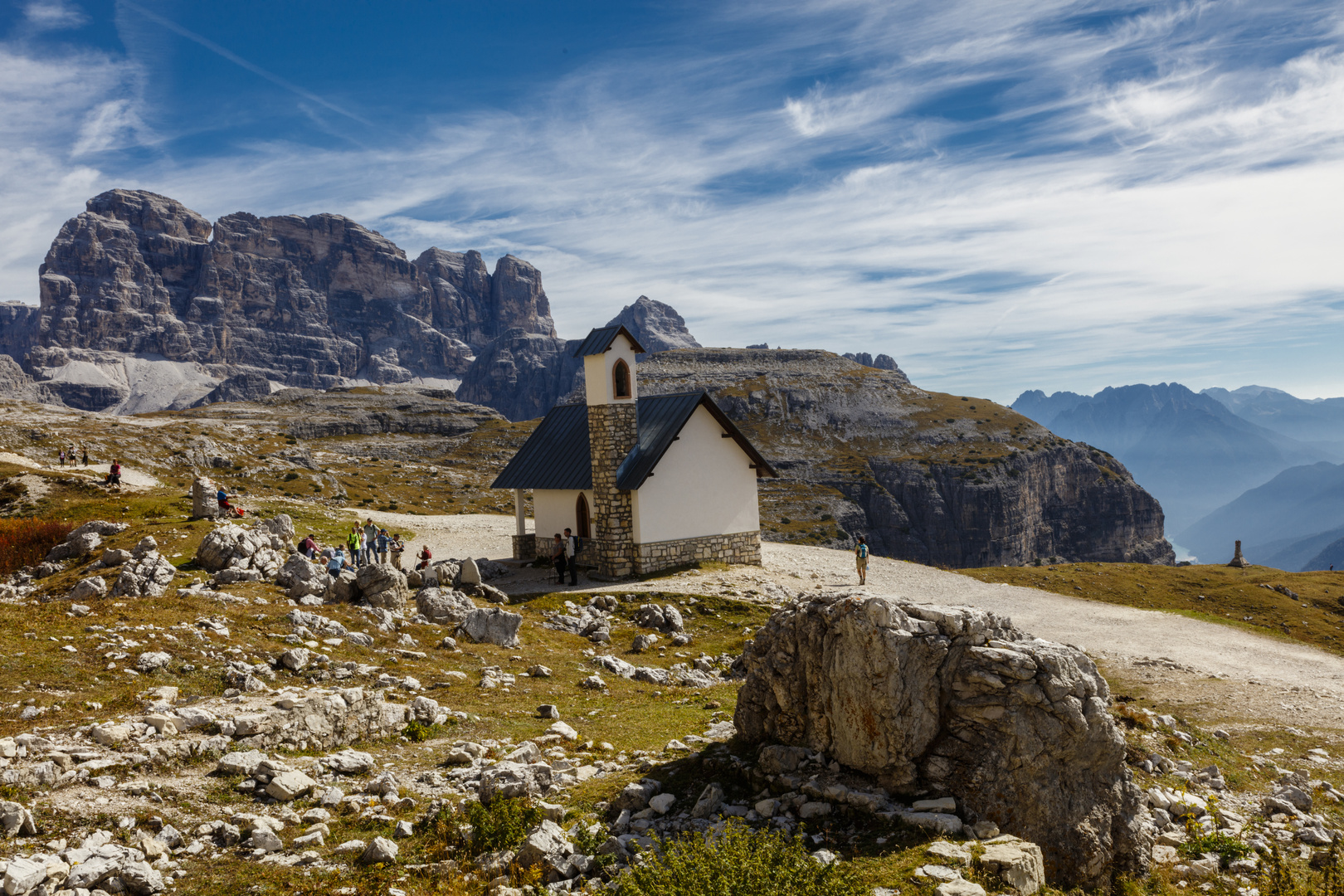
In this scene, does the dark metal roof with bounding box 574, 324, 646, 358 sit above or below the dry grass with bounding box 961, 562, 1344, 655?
above

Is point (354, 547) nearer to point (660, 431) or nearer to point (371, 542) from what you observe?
point (371, 542)

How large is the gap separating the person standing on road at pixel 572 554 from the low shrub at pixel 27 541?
18950 millimetres

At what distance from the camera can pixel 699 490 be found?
3647cm

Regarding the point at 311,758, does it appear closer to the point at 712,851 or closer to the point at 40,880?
the point at 40,880

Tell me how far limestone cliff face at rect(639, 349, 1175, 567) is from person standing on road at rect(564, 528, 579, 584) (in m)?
87.3

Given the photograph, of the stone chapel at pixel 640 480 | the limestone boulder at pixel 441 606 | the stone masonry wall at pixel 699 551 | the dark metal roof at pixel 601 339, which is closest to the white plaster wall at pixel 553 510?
the stone chapel at pixel 640 480

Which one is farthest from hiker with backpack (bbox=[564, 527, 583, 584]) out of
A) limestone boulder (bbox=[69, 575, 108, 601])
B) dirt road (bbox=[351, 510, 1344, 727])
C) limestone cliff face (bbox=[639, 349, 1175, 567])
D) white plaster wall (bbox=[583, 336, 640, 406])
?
limestone cliff face (bbox=[639, 349, 1175, 567])

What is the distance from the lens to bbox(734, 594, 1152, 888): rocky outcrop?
34.1ft

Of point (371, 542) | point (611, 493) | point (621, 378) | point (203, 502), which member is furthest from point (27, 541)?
point (621, 378)

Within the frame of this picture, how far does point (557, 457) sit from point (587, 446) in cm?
182

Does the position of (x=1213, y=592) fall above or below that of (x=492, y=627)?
below

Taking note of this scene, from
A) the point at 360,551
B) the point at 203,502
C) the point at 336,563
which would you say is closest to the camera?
the point at 336,563

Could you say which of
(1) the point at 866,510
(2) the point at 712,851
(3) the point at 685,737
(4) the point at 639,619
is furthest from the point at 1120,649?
(1) the point at 866,510

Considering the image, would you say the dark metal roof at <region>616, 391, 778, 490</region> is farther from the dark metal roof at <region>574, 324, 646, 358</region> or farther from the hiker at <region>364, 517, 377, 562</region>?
the hiker at <region>364, 517, 377, 562</region>
